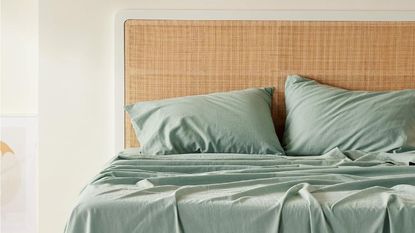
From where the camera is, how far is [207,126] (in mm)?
2908

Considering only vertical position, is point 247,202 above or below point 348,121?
below

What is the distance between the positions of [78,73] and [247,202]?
5.62 feet

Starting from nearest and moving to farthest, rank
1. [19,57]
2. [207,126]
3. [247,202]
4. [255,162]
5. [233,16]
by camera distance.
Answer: [247,202] < [255,162] < [207,126] < [233,16] < [19,57]

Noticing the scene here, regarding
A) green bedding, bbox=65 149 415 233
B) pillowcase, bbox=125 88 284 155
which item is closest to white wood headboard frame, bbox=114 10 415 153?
pillowcase, bbox=125 88 284 155

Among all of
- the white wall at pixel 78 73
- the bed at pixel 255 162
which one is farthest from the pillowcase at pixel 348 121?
the white wall at pixel 78 73

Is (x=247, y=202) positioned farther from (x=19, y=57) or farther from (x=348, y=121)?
(x=19, y=57)

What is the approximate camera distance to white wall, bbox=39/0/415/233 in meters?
3.33

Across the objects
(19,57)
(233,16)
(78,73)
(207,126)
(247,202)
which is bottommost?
(247,202)

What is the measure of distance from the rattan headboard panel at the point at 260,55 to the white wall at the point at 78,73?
0.32 ft

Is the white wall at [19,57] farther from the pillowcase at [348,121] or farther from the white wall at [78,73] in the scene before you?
the pillowcase at [348,121]

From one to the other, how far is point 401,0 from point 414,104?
1.98 feet

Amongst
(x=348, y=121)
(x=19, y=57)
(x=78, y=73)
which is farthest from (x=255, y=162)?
(x=19, y=57)

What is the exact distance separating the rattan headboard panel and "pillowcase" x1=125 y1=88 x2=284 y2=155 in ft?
0.79

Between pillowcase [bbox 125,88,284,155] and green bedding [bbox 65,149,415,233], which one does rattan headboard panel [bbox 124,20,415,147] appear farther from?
green bedding [bbox 65,149,415,233]
